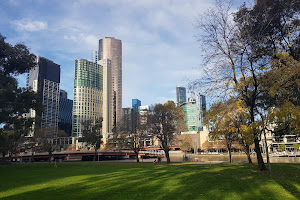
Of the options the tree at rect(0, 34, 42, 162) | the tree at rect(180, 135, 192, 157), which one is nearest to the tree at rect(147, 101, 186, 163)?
the tree at rect(180, 135, 192, 157)

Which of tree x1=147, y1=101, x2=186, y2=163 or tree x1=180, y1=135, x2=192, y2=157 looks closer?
tree x1=147, y1=101, x2=186, y2=163

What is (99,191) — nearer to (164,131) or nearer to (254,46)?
(254,46)

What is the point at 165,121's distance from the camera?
49781 mm

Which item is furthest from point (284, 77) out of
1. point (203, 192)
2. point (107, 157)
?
point (107, 157)

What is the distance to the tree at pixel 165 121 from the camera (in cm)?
4938

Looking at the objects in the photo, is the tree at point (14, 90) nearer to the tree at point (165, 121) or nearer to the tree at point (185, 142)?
the tree at point (165, 121)

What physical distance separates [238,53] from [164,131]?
30912mm

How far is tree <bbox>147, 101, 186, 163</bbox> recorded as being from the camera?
162ft

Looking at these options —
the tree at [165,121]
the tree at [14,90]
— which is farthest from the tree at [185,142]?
the tree at [14,90]

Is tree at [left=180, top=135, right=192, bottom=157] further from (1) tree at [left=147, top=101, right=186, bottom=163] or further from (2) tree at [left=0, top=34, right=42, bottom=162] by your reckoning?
(2) tree at [left=0, top=34, right=42, bottom=162]

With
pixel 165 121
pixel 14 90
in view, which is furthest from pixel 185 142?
pixel 14 90

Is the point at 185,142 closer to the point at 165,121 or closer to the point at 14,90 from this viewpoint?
the point at 165,121

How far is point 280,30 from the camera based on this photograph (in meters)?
24.5

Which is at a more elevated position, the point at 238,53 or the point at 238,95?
the point at 238,53
